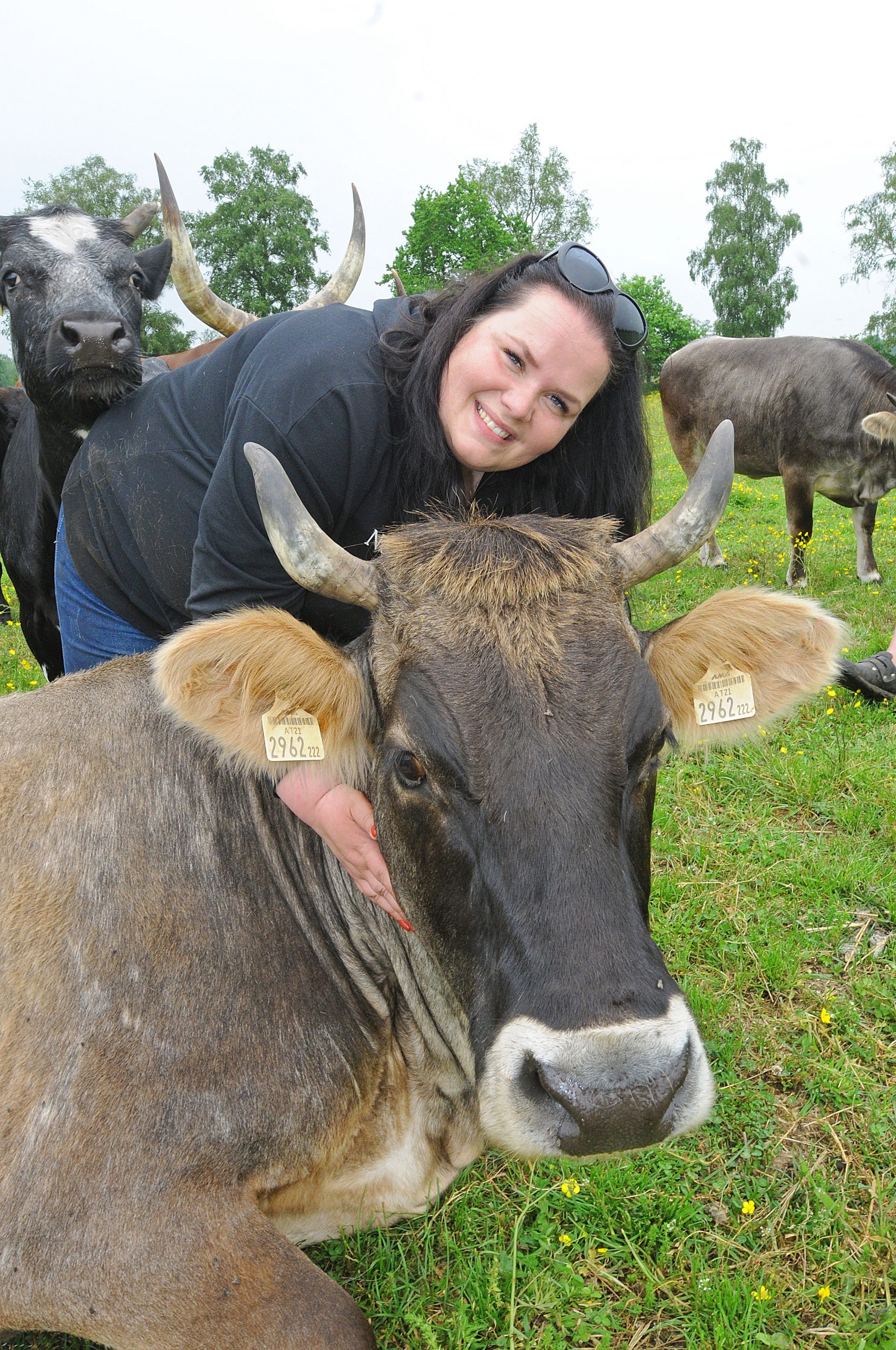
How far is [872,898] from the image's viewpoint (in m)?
4.20

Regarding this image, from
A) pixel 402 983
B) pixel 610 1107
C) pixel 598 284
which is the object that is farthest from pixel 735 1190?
pixel 598 284

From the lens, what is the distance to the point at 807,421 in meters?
11.4

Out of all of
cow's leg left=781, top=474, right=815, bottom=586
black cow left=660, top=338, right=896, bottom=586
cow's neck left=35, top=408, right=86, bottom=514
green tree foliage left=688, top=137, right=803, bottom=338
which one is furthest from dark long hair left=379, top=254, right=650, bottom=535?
green tree foliage left=688, top=137, right=803, bottom=338

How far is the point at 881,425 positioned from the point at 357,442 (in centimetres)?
901

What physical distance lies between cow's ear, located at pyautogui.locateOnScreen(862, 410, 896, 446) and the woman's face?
8262 millimetres

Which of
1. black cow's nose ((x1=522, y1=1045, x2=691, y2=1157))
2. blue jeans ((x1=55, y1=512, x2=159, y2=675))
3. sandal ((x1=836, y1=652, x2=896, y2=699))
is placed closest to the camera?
black cow's nose ((x1=522, y1=1045, x2=691, y2=1157))

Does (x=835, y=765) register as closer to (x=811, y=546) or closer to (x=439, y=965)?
(x=439, y=965)

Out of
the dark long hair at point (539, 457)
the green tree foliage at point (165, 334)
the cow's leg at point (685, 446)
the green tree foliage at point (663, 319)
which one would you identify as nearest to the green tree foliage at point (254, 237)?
the green tree foliage at point (165, 334)

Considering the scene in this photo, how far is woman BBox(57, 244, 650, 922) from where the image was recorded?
2910 mm

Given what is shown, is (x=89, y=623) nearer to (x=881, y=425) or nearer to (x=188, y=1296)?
(x=188, y=1296)

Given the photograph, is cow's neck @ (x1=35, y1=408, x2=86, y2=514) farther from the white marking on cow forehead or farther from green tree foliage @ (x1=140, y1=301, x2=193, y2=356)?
green tree foliage @ (x1=140, y1=301, x2=193, y2=356)

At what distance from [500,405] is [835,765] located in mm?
3367

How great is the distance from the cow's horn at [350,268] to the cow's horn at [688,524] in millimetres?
5521

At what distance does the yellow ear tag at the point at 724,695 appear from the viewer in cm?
282
